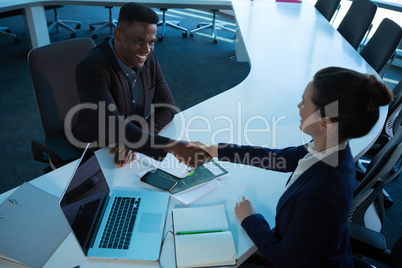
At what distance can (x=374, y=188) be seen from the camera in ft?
4.44

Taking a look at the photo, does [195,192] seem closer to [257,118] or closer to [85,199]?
[85,199]

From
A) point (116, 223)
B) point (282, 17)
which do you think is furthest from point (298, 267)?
point (282, 17)

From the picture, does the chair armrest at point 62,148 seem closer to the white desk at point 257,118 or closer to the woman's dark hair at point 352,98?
the white desk at point 257,118

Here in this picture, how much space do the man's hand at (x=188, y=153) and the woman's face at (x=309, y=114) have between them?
53 cm

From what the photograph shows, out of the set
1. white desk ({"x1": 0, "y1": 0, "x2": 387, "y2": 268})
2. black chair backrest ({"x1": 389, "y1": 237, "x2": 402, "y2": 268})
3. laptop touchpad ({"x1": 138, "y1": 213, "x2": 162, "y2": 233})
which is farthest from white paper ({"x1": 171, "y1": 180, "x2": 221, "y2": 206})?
A: black chair backrest ({"x1": 389, "y1": 237, "x2": 402, "y2": 268})

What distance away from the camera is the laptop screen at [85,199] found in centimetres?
101

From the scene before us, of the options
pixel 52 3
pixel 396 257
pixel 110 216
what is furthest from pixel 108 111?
pixel 52 3

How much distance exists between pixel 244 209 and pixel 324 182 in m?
0.33

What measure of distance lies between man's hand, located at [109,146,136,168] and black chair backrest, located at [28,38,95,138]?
0.50 meters

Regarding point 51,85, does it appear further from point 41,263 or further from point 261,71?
point 261,71

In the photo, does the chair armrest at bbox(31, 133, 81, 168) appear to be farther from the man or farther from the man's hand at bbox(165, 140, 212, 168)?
the man's hand at bbox(165, 140, 212, 168)

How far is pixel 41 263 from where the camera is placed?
3.45 feet

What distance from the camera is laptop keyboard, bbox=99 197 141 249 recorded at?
113 cm

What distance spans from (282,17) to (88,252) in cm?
336
